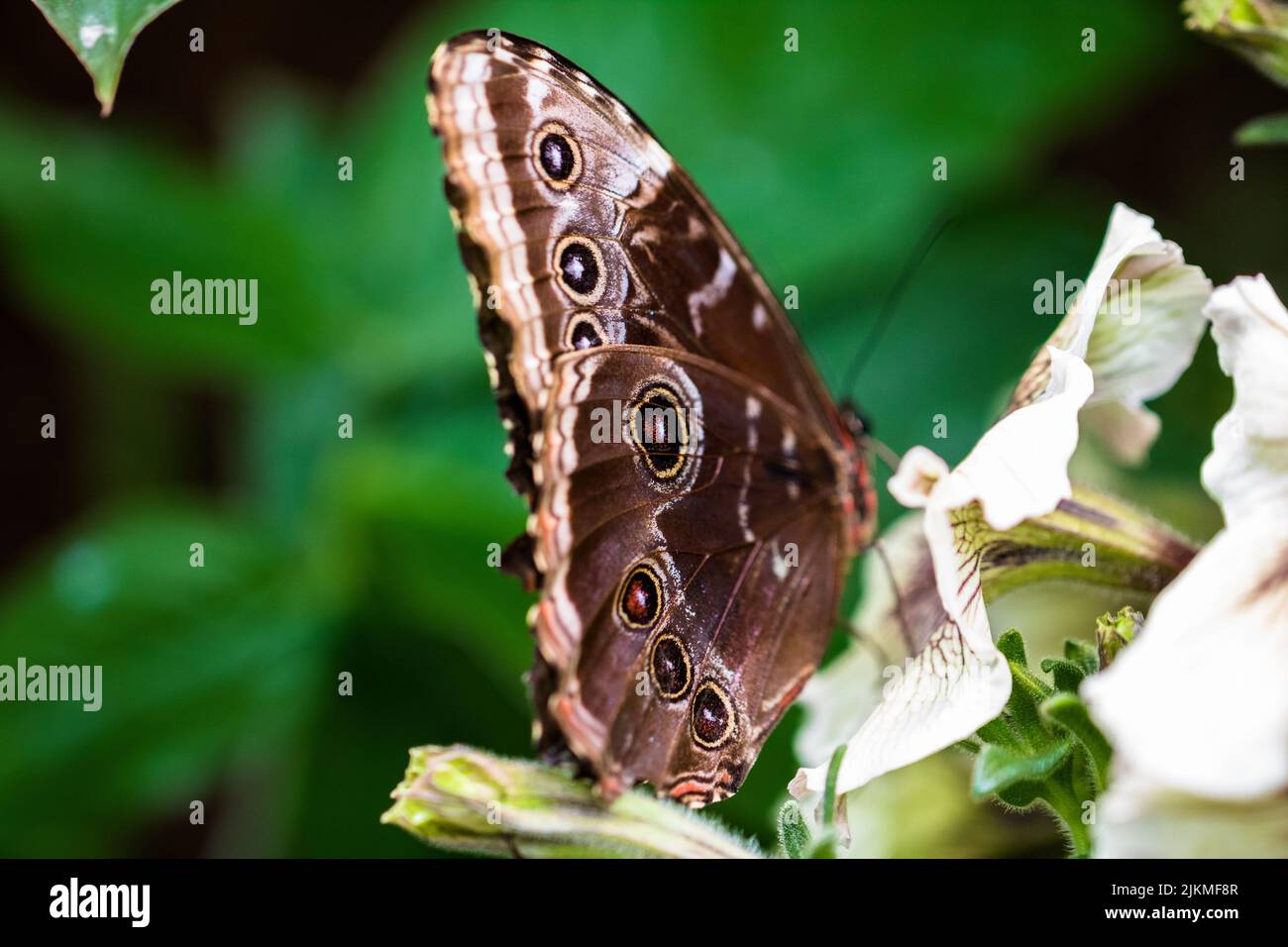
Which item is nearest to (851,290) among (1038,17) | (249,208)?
(1038,17)

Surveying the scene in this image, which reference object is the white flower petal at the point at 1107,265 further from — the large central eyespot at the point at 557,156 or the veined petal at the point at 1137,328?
the large central eyespot at the point at 557,156

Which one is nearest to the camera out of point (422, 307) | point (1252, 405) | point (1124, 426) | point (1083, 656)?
point (1252, 405)

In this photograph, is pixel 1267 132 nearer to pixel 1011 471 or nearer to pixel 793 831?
pixel 1011 471

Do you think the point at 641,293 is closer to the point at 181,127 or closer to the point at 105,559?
the point at 105,559

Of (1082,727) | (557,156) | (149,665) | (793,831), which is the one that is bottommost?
(149,665)

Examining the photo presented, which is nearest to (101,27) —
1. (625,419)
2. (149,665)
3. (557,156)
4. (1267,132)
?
(557,156)
